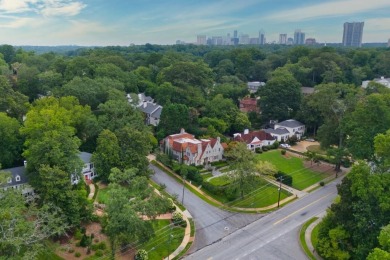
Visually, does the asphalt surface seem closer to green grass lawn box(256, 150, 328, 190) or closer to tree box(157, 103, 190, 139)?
green grass lawn box(256, 150, 328, 190)

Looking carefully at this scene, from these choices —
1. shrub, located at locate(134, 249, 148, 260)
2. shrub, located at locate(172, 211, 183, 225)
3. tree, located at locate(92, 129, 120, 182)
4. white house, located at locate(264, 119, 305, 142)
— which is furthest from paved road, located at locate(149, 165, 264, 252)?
white house, located at locate(264, 119, 305, 142)

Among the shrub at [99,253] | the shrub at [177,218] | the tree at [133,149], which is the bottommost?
the shrub at [99,253]

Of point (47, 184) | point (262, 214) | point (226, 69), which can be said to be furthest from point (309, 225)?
point (226, 69)

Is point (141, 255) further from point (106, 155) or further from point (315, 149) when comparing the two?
point (315, 149)

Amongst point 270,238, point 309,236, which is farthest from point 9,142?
point 309,236

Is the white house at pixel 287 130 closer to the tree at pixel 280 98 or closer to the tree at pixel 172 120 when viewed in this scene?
the tree at pixel 280 98

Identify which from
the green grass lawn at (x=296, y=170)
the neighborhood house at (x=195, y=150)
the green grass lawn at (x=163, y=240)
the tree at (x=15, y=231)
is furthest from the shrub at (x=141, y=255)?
the green grass lawn at (x=296, y=170)
